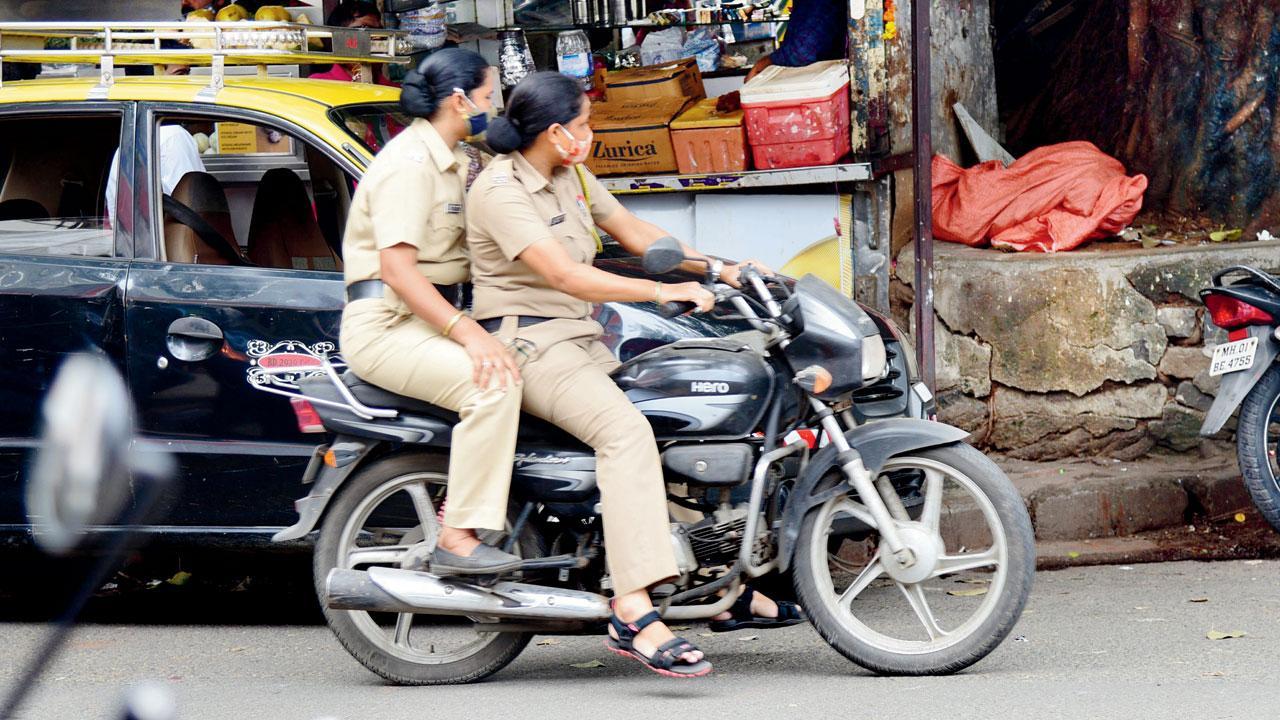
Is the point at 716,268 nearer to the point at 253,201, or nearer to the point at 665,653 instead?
the point at 665,653

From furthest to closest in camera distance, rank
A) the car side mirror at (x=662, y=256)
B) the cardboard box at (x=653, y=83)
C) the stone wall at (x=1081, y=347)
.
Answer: the cardboard box at (x=653, y=83) < the stone wall at (x=1081, y=347) < the car side mirror at (x=662, y=256)

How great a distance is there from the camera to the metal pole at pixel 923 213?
6859 mm

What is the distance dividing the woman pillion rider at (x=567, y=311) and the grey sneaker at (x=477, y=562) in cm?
30

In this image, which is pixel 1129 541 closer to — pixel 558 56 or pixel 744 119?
pixel 744 119

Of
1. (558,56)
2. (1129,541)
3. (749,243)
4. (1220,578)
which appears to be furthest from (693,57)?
(1220,578)

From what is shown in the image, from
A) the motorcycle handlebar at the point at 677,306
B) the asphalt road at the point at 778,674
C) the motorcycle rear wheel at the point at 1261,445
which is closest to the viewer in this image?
the motorcycle handlebar at the point at 677,306

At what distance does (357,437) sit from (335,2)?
5099mm

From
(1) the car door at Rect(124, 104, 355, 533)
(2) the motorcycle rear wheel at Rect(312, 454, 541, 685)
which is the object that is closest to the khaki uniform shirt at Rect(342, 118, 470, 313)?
(2) the motorcycle rear wheel at Rect(312, 454, 541, 685)

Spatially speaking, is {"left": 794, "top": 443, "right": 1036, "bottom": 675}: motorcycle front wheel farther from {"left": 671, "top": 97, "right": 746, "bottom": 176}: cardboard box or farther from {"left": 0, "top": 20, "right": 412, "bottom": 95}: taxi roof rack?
{"left": 671, "top": 97, "right": 746, "bottom": 176}: cardboard box

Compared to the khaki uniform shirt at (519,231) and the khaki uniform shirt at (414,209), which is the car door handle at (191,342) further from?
the khaki uniform shirt at (519,231)

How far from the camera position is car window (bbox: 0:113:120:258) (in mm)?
5316

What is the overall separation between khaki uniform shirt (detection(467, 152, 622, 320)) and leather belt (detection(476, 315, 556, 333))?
0.01 m

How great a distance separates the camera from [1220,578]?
5613 millimetres

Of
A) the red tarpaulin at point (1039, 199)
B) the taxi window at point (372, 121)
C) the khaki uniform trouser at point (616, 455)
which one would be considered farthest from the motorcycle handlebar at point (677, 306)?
the red tarpaulin at point (1039, 199)
